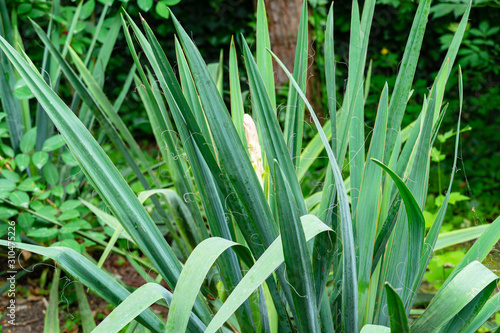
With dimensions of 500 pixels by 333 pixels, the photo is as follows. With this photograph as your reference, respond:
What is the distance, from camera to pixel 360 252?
2.71 feet

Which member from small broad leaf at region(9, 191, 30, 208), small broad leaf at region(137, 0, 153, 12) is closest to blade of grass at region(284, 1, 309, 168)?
small broad leaf at region(9, 191, 30, 208)

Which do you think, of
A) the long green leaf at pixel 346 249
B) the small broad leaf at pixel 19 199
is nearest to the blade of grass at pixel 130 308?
the long green leaf at pixel 346 249

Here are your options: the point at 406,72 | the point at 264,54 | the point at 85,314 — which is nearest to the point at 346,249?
the point at 406,72

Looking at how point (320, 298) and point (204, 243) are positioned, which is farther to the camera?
point (320, 298)

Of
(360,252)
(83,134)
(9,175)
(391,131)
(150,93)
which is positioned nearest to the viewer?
(83,134)

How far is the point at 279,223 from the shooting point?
60cm

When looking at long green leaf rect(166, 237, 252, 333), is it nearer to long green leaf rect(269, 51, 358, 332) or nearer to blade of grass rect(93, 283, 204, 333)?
blade of grass rect(93, 283, 204, 333)

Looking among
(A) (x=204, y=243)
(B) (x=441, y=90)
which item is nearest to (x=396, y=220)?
(B) (x=441, y=90)

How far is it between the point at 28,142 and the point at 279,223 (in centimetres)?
116

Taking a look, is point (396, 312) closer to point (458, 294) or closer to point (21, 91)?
point (458, 294)

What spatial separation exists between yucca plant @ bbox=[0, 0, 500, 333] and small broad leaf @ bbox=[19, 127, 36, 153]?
661 millimetres

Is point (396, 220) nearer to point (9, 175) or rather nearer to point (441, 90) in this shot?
point (441, 90)

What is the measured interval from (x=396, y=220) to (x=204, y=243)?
46cm

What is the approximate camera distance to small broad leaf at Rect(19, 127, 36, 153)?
142 cm
